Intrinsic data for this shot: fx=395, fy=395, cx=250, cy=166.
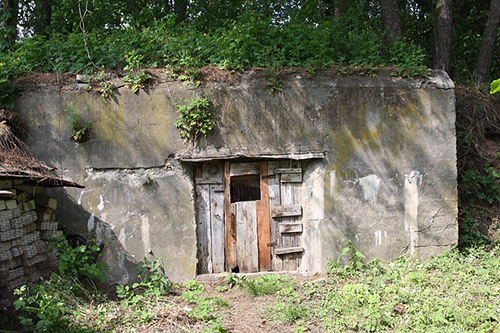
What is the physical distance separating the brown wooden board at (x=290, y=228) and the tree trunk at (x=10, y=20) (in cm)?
578

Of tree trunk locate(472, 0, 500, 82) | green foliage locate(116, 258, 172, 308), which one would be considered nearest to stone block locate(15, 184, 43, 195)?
green foliage locate(116, 258, 172, 308)

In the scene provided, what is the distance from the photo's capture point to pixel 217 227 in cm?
595

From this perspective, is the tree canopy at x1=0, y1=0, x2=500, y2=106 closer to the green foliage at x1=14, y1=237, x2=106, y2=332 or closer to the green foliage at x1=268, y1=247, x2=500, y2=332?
the green foliage at x1=14, y1=237, x2=106, y2=332

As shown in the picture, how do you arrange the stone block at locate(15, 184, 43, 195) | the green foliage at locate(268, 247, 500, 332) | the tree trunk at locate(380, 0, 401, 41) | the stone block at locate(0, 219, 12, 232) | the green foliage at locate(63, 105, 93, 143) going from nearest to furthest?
the green foliage at locate(268, 247, 500, 332) → the stone block at locate(0, 219, 12, 232) → the stone block at locate(15, 184, 43, 195) → the green foliage at locate(63, 105, 93, 143) → the tree trunk at locate(380, 0, 401, 41)

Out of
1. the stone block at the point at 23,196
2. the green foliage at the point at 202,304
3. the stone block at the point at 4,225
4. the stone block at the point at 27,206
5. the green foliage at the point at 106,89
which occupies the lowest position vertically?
the green foliage at the point at 202,304

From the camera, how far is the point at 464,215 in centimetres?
644

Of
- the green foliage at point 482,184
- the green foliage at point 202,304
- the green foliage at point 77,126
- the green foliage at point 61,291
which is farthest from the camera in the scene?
the green foliage at point 482,184

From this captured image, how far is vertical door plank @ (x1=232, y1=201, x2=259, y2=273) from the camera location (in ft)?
19.5

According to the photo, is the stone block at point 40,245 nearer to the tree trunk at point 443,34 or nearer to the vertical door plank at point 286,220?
the vertical door plank at point 286,220

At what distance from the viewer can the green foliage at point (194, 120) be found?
5547mm

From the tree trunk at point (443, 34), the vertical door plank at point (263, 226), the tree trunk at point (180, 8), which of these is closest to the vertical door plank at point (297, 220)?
the vertical door plank at point (263, 226)

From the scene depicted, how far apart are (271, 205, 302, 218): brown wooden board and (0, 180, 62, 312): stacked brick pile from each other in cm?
296

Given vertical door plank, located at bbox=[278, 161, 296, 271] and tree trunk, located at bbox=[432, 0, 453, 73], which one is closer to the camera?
vertical door plank, located at bbox=[278, 161, 296, 271]

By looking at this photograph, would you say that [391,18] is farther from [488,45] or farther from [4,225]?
[4,225]
